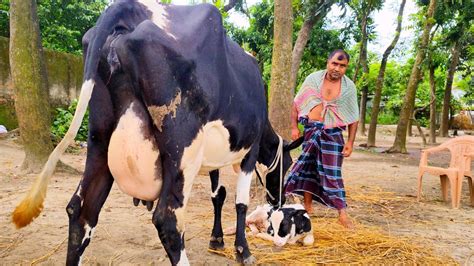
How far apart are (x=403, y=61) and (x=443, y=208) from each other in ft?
89.9

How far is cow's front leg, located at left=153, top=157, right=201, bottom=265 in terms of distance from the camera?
2.37 meters

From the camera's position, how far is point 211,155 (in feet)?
9.29

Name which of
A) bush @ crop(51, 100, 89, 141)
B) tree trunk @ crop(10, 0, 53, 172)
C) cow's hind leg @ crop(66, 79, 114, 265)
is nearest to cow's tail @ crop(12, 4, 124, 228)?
cow's hind leg @ crop(66, 79, 114, 265)

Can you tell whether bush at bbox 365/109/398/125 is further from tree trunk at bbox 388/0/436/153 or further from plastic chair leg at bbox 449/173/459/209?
plastic chair leg at bbox 449/173/459/209

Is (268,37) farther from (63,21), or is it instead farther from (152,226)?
(152,226)

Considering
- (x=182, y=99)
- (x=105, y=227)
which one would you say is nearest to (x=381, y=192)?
(x=105, y=227)

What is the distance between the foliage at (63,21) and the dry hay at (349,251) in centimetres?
1197

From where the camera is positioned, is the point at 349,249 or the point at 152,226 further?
the point at 152,226

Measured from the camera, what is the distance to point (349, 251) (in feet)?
12.1

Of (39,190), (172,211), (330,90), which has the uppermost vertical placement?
(330,90)

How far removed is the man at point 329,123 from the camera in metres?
4.43

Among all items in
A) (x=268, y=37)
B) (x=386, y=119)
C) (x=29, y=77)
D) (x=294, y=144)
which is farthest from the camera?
(x=386, y=119)

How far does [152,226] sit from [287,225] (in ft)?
4.51

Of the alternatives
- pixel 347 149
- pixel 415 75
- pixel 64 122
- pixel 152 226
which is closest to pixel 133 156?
pixel 152 226
